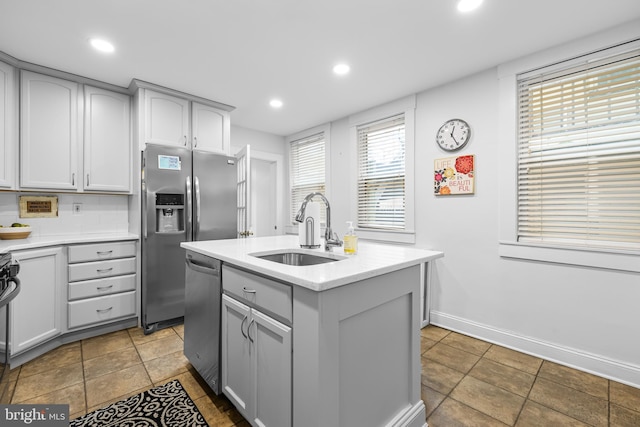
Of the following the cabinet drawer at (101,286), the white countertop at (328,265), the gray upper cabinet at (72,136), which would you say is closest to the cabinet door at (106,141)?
the gray upper cabinet at (72,136)

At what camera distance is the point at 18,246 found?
214 cm

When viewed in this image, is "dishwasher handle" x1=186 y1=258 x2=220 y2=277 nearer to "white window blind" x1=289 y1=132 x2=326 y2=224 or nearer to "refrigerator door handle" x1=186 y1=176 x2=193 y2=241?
"refrigerator door handle" x1=186 y1=176 x2=193 y2=241

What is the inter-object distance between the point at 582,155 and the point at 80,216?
4626mm

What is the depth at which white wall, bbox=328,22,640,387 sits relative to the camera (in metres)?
2.04

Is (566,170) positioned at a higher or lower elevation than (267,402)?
higher

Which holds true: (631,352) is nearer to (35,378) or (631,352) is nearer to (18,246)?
(35,378)

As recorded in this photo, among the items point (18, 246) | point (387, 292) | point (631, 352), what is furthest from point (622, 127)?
point (18, 246)

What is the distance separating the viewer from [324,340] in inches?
42.3

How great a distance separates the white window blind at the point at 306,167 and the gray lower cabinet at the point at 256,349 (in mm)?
2707

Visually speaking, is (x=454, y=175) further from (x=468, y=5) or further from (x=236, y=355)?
(x=236, y=355)

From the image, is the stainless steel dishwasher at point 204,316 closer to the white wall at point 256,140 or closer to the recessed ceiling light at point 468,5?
the recessed ceiling light at point 468,5

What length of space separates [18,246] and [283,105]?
2.81m

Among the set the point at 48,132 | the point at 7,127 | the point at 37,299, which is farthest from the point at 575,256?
the point at 7,127

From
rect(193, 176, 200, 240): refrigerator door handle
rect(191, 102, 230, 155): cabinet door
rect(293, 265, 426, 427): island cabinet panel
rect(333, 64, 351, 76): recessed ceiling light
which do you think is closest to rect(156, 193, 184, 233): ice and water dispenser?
rect(193, 176, 200, 240): refrigerator door handle
